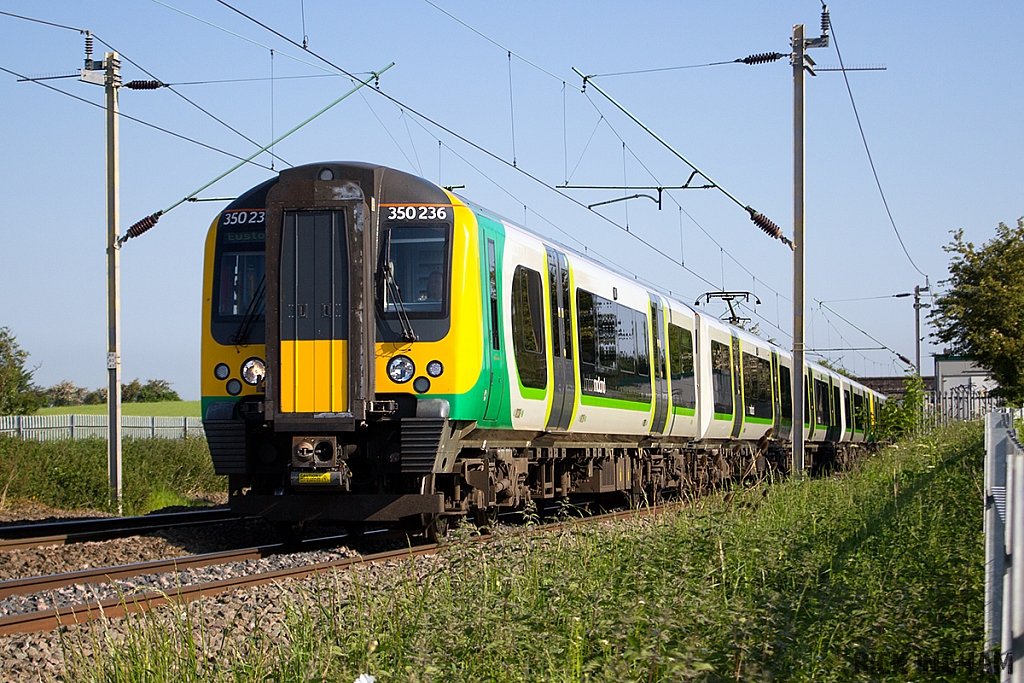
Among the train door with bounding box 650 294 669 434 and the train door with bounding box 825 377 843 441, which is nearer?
the train door with bounding box 650 294 669 434

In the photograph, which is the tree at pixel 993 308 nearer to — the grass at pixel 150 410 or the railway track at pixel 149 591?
the railway track at pixel 149 591

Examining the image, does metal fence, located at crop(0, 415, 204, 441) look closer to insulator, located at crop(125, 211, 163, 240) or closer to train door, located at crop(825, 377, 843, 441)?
insulator, located at crop(125, 211, 163, 240)

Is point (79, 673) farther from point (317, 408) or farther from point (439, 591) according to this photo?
point (317, 408)

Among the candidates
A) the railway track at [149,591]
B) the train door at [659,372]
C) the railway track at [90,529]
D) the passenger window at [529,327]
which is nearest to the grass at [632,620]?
the railway track at [149,591]

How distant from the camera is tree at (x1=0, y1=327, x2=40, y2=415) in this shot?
176ft

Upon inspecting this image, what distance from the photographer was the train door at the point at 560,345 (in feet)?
43.6

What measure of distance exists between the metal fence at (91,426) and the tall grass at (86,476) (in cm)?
528

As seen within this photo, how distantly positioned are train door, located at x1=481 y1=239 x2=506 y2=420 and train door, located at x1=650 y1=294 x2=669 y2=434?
20.8ft

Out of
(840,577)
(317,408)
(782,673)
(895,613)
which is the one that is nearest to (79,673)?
(782,673)

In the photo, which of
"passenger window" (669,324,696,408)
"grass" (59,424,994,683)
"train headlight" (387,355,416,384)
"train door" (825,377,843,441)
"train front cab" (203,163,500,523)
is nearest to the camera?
"grass" (59,424,994,683)

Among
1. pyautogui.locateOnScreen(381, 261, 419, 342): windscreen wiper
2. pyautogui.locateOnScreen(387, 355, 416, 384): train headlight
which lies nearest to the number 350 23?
pyautogui.locateOnScreen(381, 261, 419, 342): windscreen wiper

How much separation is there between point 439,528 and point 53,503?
12439 mm

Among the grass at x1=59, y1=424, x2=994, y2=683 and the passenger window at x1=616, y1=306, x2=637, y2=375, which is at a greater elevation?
the passenger window at x1=616, y1=306, x2=637, y2=375

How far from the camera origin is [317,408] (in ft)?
→ 35.4
